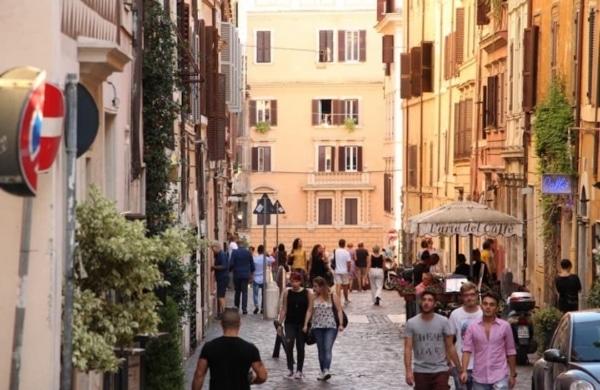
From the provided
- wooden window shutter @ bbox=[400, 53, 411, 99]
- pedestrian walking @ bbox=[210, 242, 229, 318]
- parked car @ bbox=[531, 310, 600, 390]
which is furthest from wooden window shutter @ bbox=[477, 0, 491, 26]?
parked car @ bbox=[531, 310, 600, 390]

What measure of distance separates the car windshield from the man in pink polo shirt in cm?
77

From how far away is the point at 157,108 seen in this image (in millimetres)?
22422

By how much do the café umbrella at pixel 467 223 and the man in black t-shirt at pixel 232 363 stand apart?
20.5m

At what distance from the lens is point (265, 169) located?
8925cm

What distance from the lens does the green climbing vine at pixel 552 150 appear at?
3294 cm

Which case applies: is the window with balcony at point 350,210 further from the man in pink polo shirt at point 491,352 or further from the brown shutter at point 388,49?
the man in pink polo shirt at point 491,352

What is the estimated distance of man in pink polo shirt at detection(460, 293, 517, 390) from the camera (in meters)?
17.8

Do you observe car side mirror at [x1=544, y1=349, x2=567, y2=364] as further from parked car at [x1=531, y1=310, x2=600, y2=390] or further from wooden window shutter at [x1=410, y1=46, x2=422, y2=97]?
wooden window shutter at [x1=410, y1=46, x2=422, y2=97]

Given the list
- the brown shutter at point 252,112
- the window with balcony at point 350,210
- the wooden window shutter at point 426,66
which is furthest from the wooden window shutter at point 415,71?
the window with balcony at point 350,210

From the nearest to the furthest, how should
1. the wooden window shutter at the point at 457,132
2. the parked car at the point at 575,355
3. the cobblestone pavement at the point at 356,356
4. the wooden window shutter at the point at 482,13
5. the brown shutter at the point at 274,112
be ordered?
1. the parked car at the point at 575,355
2. the cobblestone pavement at the point at 356,356
3. the wooden window shutter at the point at 482,13
4. the wooden window shutter at the point at 457,132
5. the brown shutter at the point at 274,112

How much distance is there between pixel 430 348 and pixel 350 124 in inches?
2768

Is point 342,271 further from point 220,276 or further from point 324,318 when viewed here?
point 324,318

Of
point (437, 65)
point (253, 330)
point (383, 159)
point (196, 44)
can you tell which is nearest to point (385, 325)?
point (253, 330)

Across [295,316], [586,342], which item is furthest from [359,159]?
[586,342]
